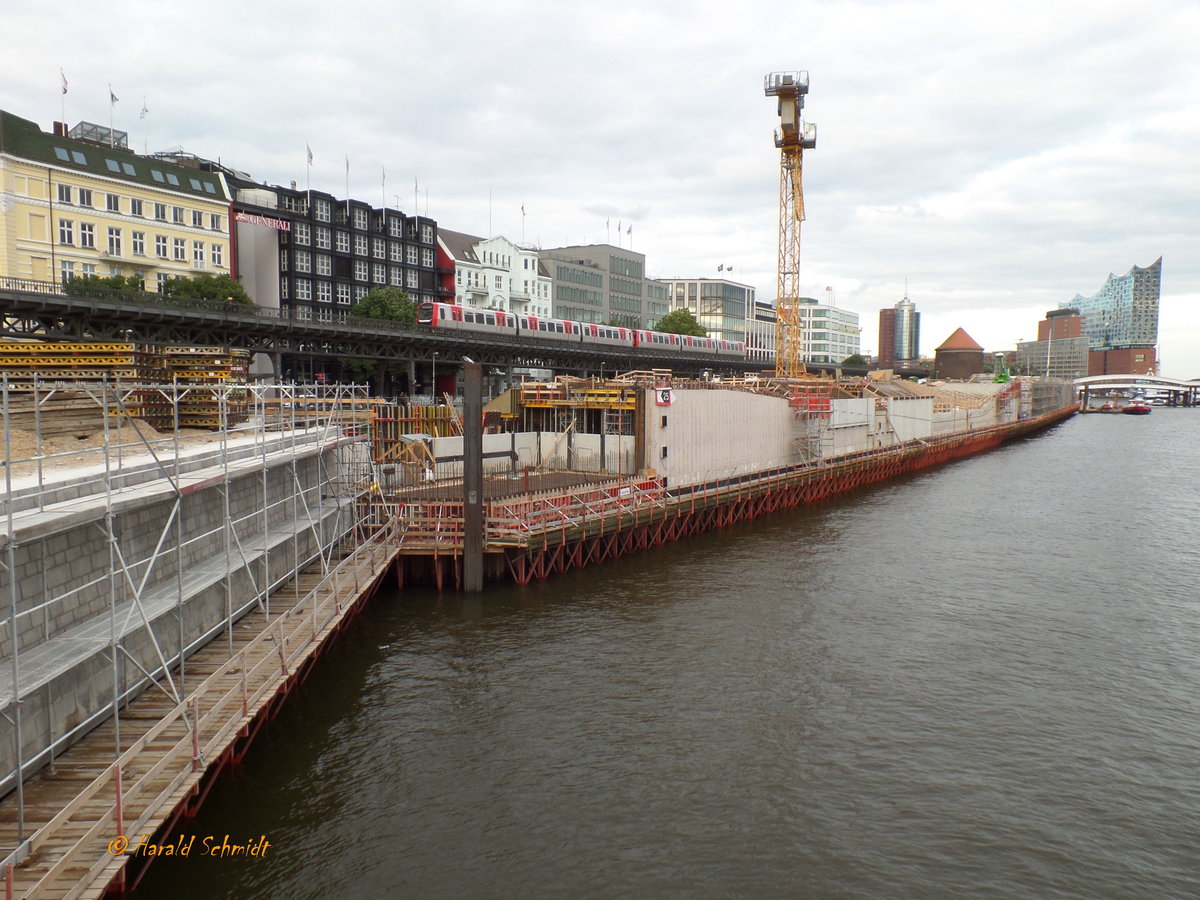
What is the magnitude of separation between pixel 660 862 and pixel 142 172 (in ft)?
234

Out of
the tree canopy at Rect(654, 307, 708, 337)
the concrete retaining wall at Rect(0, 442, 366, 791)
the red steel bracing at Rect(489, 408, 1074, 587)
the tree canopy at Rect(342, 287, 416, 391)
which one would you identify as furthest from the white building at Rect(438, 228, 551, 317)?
the concrete retaining wall at Rect(0, 442, 366, 791)

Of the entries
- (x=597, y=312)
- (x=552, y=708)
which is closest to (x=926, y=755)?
(x=552, y=708)

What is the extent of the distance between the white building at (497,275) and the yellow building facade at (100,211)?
31.9m

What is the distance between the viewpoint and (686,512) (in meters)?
36.6

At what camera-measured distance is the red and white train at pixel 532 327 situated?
6556cm

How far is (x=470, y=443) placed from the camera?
26641 millimetres

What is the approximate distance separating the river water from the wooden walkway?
5.79 feet

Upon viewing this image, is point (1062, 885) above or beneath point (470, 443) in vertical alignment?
beneath

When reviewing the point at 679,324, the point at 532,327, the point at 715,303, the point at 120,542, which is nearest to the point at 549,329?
the point at 532,327

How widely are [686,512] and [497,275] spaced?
74.8m

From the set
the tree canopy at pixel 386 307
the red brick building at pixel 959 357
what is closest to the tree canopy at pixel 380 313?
the tree canopy at pixel 386 307

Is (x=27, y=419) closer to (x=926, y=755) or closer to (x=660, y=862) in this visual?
(x=660, y=862)

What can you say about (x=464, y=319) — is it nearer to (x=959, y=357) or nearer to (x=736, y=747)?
(x=736, y=747)

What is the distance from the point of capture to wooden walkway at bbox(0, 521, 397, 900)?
377 inches
